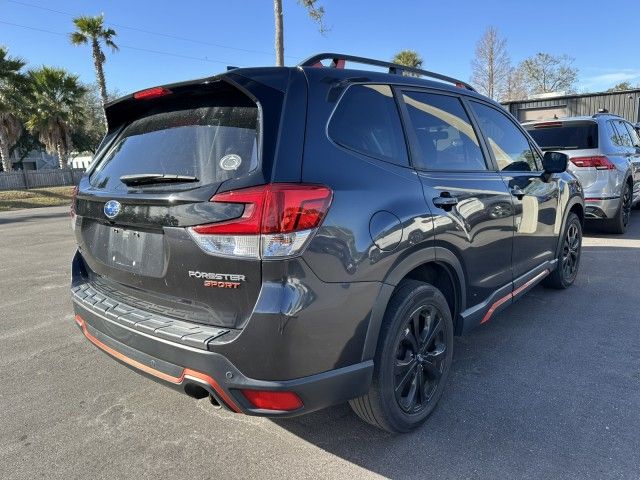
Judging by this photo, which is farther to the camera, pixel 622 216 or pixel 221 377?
pixel 622 216

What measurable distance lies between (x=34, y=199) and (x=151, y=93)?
2359 centimetres

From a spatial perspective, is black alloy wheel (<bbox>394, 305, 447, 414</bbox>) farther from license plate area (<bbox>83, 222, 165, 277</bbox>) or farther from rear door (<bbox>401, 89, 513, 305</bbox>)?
license plate area (<bbox>83, 222, 165, 277</bbox>)

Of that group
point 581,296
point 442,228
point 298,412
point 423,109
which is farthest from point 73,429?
point 581,296

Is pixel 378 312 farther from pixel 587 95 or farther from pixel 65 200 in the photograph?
pixel 65 200

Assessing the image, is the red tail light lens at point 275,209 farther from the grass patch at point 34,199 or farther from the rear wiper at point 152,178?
the grass patch at point 34,199

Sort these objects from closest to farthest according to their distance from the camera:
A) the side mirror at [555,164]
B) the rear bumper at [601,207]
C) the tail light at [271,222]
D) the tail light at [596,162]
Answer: the tail light at [271,222] < the side mirror at [555,164] < the tail light at [596,162] < the rear bumper at [601,207]

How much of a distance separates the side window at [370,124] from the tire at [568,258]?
9.48 feet

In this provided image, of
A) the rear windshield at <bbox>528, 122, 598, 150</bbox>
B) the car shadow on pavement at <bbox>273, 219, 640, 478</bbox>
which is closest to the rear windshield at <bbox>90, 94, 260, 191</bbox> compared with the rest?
the car shadow on pavement at <bbox>273, 219, 640, 478</bbox>

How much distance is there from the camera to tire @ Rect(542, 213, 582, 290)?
4.82 meters

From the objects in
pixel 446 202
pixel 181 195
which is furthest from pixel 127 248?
pixel 446 202

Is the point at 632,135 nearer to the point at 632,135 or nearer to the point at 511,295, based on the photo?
the point at 632,135

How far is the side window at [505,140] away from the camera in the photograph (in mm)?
3527

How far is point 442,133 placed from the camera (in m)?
2.99

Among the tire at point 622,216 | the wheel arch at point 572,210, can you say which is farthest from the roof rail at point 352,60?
A: the tire at point 622,216
